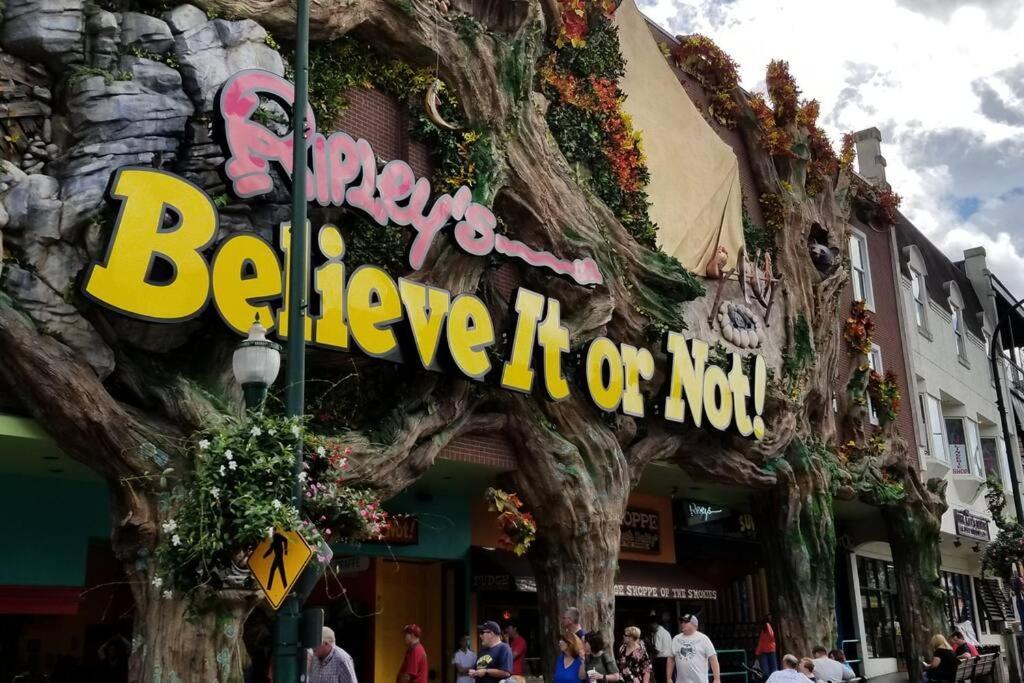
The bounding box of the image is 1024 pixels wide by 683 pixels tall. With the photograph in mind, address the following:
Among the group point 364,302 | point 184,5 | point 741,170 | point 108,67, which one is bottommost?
point 364,302

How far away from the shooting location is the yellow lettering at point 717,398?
730 inches

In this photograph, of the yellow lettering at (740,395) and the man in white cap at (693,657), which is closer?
the man in white cap at (693,657)

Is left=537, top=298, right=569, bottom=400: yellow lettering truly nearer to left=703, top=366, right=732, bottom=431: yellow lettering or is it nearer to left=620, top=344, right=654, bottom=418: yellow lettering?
left=620, top=344, right=654, bottom=418: yellow lettering

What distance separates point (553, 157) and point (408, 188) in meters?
4.08

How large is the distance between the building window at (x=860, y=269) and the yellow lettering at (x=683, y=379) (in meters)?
11.4

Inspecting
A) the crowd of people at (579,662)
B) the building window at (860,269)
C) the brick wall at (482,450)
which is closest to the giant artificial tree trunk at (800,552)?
the crowd of people at (579,662)

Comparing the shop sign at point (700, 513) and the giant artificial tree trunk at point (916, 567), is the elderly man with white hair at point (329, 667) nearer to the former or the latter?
the shop sign at point (700, 513)

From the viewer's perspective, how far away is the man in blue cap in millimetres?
→ 11781

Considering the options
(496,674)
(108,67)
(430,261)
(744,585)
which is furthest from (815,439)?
(108,67)

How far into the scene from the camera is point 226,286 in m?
11.8

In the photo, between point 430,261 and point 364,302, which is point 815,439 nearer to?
point 430,261

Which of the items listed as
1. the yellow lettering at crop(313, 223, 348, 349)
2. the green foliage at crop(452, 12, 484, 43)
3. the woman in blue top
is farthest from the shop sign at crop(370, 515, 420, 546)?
the green foliage at crop(452, 12, 484, 43)

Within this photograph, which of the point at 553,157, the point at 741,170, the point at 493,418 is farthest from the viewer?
the point at 741,170

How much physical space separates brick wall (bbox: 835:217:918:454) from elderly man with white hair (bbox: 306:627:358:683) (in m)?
20.1
